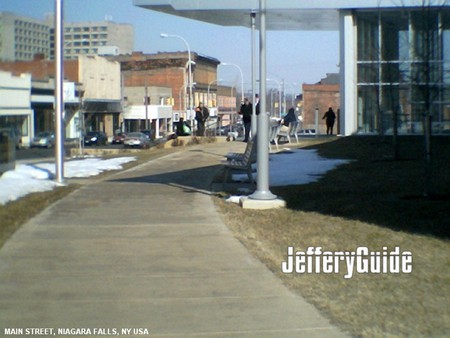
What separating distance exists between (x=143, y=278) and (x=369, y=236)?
343cm

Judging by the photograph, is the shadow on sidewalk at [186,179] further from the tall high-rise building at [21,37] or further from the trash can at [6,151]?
the tall high-rise building at [21,37]

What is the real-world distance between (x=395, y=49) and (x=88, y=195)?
16.5m

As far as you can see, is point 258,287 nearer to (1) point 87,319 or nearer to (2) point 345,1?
(1) point 87,319

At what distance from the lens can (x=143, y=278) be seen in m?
8.41

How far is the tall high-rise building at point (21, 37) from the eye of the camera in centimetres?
1825

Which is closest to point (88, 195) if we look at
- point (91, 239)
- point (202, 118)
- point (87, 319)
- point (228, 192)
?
point (228, 192)

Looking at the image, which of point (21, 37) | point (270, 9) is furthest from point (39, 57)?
point (270, 9)

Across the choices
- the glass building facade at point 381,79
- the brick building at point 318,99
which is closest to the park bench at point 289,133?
the glass building facade at point 381,79

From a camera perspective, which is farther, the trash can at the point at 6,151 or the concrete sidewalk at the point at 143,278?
the trash can at the point at 6,151

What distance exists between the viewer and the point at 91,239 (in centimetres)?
1044

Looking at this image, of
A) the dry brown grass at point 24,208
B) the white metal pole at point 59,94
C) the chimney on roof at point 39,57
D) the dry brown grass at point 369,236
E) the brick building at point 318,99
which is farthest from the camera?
the brick building at point 318,99

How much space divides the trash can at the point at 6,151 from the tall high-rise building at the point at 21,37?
1.79 meters

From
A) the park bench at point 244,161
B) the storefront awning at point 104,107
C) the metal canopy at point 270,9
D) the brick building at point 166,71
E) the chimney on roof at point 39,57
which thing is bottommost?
the park bench at point 244,161

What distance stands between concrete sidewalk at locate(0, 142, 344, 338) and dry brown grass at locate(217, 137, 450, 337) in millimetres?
320
